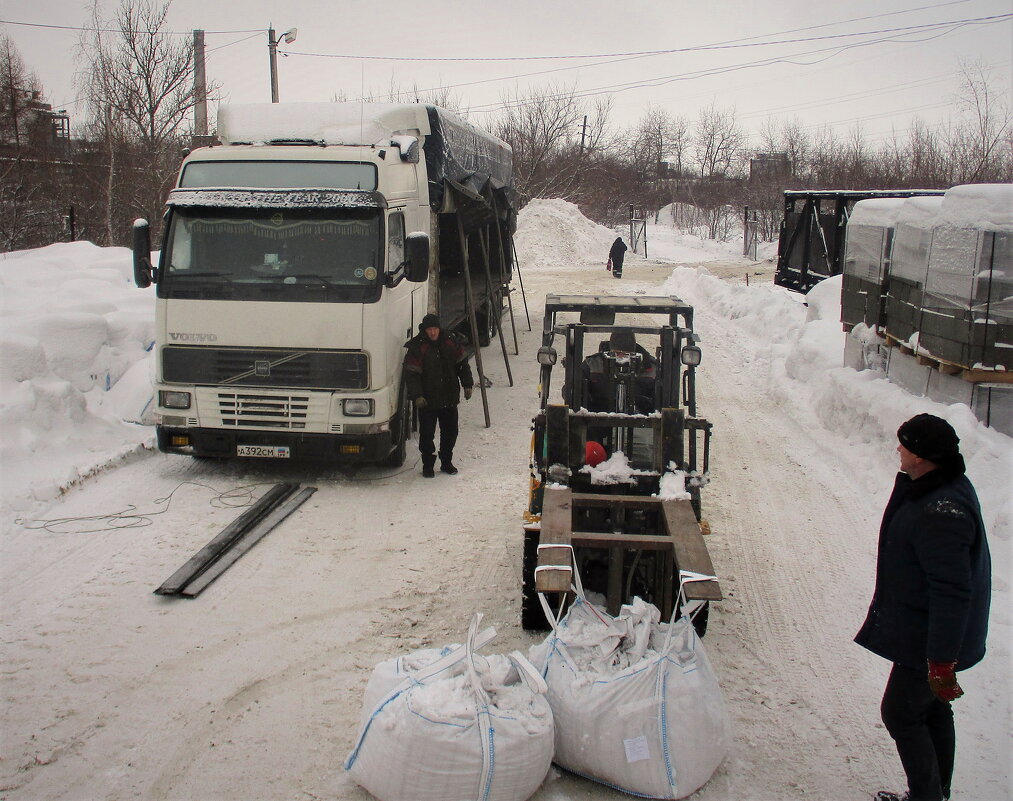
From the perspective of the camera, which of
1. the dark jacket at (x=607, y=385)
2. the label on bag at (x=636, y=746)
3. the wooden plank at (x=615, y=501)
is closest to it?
the label on bag at (x=636, y=746)

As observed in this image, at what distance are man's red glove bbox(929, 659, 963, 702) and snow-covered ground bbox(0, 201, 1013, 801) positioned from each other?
3.10 feet

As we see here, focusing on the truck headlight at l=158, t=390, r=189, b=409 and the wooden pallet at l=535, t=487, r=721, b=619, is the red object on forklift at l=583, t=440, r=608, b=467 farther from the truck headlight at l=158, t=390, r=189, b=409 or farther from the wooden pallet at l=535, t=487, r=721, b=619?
the truck headlight at l=158, t=390, r=189, b=409

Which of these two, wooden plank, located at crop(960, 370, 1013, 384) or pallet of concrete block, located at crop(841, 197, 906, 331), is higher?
pallet of concrete block, located at crop(841, 197, 906, 331)

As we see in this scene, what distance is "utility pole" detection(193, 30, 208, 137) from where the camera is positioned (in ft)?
72.4

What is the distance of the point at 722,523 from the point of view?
730cm

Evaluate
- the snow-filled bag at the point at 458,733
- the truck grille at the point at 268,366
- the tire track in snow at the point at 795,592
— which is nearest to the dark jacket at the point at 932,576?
the tire track in snow at the point at 795,592

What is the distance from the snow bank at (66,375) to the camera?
7.71 m

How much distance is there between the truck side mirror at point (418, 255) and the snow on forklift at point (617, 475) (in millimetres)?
1515

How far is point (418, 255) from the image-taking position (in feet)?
26.0

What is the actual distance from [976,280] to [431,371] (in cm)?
517

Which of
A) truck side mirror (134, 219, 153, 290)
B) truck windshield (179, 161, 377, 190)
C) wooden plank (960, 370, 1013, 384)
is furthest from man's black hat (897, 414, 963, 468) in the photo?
truck side mirror (134, 219, 153, 290)

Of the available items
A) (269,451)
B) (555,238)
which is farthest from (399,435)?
(555,238)

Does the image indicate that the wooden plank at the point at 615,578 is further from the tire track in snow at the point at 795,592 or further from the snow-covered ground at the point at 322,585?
the tire track in snow at the point at 795,592

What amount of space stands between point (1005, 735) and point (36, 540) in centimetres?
675
